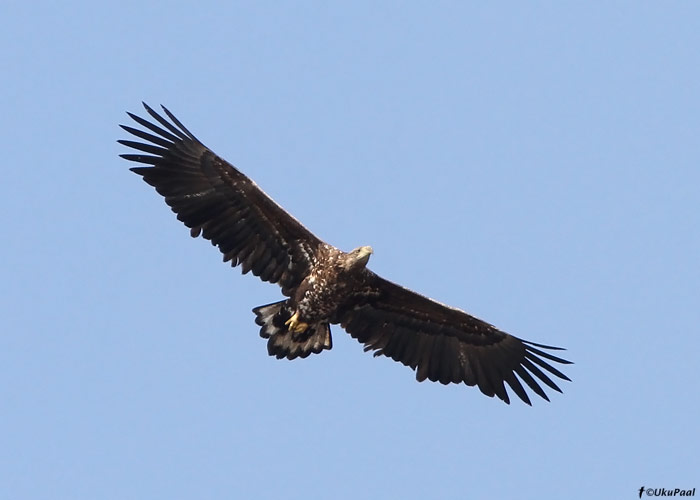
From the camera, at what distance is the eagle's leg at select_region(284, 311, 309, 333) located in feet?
56.1

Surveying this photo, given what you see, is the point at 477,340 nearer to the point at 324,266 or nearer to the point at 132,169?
the point at 324,266

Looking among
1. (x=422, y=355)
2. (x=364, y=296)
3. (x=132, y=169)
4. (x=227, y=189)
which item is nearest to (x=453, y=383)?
(x=422, y=355)

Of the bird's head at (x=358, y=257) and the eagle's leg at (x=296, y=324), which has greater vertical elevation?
the bird's head at (x=358, y=257)

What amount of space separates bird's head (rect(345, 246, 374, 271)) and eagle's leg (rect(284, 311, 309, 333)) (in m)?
1.21

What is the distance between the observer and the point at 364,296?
1734 cm

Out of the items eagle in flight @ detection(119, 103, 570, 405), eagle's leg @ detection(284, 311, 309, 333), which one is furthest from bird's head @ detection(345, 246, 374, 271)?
eagle's leg @ detection(284, 311, 309, 333)

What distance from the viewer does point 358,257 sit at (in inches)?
650

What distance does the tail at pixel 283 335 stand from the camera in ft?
56.7

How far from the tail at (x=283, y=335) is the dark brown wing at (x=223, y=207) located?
1.44 feet

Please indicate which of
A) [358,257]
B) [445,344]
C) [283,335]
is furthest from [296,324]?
[445,344]

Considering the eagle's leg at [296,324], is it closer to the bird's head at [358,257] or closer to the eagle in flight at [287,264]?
the eagle in flight at [287,264]

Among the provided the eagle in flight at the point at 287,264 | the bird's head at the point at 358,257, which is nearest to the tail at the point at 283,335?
the eagle in flight at the point at 287,264

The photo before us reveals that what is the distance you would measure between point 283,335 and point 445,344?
265 centimetres

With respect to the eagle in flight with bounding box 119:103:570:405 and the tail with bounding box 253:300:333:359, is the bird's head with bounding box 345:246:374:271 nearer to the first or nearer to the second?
the eagle in flight with bounding box 119:103:570:405
